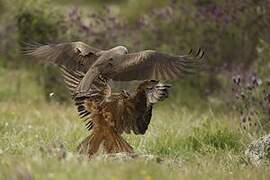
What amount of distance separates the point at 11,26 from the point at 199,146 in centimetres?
704

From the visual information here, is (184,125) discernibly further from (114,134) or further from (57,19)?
(57,19)

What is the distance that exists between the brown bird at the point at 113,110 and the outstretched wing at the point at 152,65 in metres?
0.10

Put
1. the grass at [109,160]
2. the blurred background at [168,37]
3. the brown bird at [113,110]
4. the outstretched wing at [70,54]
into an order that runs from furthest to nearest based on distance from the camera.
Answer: the blurred background at [168,37] < the outstretched wing at [70,54] < the brown bird at [113,110] < the grass at [109,160]

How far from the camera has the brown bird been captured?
7.23 m

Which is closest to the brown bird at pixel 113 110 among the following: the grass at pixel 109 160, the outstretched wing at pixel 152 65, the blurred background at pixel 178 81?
the outstretched wing at pixel 152 65

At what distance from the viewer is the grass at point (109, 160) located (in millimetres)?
5598

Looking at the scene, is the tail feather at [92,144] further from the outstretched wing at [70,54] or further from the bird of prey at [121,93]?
the outstretched wing at [70,54]

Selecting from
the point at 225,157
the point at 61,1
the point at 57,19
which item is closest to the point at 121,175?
the point at 225,157

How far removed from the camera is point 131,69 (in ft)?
23.8

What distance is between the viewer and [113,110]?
7.30 metres

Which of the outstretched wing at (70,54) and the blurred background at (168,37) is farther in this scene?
the blurred background at (168,37)

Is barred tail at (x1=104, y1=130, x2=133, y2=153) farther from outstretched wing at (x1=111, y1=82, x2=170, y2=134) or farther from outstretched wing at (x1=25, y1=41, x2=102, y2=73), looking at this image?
outstretched wing at (x1=25, y1=41, x2=102, y2=73)

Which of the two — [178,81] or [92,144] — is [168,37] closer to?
[178,81]

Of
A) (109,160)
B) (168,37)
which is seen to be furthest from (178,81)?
(109,160)
